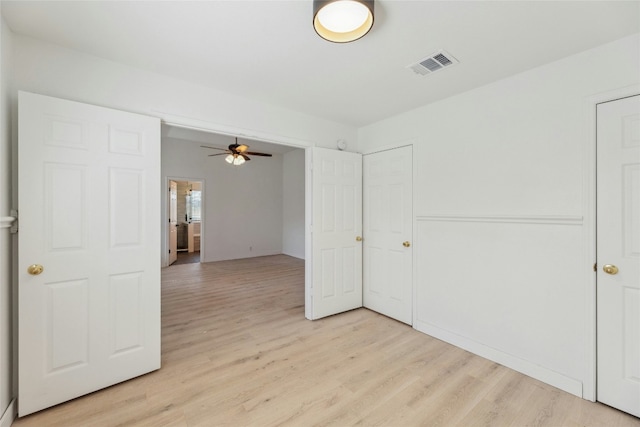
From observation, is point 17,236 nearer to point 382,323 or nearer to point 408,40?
point 408,40

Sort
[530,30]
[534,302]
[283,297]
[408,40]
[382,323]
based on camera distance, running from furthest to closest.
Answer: [283,297] < [382,323] < [534,302] < [408,40] < [530,30]

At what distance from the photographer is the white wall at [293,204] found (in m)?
7.68

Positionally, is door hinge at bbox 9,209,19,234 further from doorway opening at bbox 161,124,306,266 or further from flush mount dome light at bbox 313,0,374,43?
doorway opening at bbox 161,124,306,266

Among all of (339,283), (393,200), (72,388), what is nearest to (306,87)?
(393,200)

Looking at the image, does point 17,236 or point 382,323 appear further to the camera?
point 382,323

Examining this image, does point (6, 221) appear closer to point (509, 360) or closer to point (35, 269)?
point (35, 269)

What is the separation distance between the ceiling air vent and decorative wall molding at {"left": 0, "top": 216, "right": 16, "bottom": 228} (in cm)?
300

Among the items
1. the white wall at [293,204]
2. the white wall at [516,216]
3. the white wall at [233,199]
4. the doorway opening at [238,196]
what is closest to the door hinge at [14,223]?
the white wall at [516,216]

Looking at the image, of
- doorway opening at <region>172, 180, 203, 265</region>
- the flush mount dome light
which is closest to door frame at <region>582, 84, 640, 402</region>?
the flush mount dome light

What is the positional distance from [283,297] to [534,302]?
3.15 m

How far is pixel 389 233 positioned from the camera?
3.43 metres

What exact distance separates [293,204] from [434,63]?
6.20 m

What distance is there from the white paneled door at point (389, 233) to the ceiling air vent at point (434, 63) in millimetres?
1001

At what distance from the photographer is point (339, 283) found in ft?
11.6
